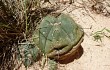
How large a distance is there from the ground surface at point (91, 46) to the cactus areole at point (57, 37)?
0.13 meters

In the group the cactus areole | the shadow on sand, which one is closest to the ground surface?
the shadow on sand

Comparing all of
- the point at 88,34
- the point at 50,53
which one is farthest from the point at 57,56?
the point at 88,34

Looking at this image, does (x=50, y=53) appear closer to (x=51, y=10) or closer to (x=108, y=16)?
(x=51, y=10)

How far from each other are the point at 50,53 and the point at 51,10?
0.48m

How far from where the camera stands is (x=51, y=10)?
2.33 m

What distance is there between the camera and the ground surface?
2.07m

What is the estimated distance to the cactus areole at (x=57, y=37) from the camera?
6.41 ft

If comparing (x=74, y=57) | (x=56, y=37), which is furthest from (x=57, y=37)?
(x=74, y=57)

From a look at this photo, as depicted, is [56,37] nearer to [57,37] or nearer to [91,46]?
[57,37]

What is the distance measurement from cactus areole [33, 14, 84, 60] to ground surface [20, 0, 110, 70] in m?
0.13

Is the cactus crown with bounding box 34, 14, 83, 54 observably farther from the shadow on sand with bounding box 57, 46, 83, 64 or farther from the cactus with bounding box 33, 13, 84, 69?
the shadow on sand with bounding box 57, 46, 83, 64

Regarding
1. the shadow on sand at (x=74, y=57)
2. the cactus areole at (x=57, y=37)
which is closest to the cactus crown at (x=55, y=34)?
the cactus areole at (x=57, y=37)

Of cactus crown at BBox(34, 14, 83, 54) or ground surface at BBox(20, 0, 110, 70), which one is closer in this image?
cactus crown at BBox(34, 14, 83, 54)

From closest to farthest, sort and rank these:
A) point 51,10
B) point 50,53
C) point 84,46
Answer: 1. point 50,53
2. point 84,46
3. point 51,10
